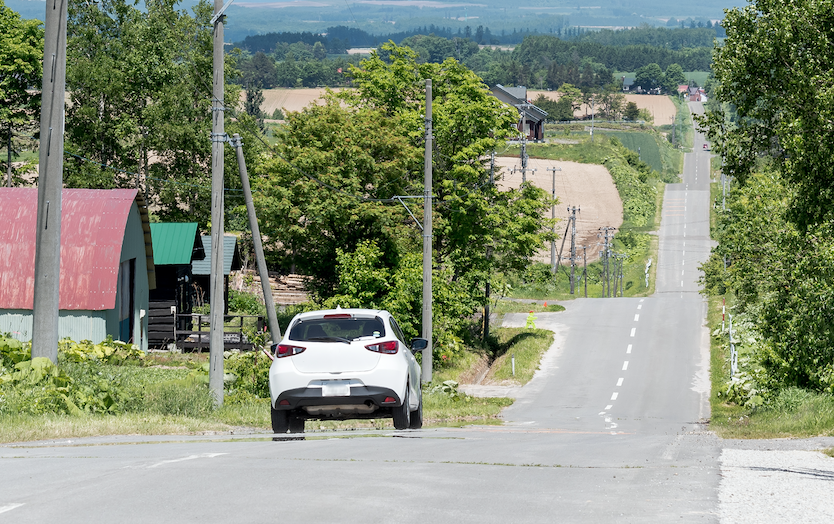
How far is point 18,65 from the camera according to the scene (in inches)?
2125

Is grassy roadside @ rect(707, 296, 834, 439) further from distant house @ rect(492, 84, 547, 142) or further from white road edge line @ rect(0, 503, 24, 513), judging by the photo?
distant house @ rect(492, 84, 547, 142)

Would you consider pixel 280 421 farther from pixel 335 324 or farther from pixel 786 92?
pixel 786 92

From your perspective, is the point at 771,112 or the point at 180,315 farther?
the point at 180,315

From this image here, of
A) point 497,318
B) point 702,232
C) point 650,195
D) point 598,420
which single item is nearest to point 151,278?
point 598,420

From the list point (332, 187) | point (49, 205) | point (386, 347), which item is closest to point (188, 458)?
point (386, 347)

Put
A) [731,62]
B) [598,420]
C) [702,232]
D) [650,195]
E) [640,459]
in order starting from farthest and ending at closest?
1. [650,195]
2. [702,232]
3. [598,420]
4. [731,62]
5. [640,459]

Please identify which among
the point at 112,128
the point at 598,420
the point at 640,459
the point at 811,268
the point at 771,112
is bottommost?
the point at 598,420

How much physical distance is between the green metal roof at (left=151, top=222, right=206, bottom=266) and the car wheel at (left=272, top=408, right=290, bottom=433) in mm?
25021

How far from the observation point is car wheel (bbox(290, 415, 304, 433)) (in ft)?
44.5

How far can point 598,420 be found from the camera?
29.7 meters

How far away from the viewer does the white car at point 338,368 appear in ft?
41.2

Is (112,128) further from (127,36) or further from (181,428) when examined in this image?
(181,428)

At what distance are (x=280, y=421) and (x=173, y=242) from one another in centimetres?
2600

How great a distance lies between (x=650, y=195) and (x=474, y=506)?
4843 inches
